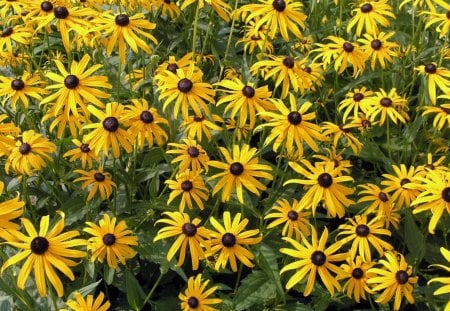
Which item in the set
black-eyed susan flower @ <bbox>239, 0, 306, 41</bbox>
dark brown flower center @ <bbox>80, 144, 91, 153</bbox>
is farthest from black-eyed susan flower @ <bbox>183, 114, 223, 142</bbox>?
black-eyed susan flower @ <bbox>239, 0, 306, 41</bbox>

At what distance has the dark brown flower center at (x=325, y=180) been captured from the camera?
235 centimetres

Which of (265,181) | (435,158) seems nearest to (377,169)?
(435,158)

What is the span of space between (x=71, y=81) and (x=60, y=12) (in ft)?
1.42

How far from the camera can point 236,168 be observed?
7.81 ft

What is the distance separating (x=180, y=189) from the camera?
2428 mm

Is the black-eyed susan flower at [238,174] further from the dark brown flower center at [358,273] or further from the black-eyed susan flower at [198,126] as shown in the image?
the dark brown flower center at [358,273]

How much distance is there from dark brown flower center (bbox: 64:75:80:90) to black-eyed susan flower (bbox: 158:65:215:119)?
346 millimetres

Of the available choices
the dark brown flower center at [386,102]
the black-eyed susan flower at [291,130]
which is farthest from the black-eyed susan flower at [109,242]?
the dark brown flower center at [386,102]

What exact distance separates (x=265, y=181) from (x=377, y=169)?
66 centimetres

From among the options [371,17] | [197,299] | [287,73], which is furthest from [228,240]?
[371,17]

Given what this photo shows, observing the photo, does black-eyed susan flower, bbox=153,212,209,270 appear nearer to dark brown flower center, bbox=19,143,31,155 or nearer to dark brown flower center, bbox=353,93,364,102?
dark brown flower center, bbox=19,143,31,155

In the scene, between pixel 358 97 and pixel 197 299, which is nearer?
pixel 197 299

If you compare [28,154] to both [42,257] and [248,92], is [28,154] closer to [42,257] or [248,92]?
[42,257]

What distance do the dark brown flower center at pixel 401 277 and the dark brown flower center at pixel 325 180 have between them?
428mm
